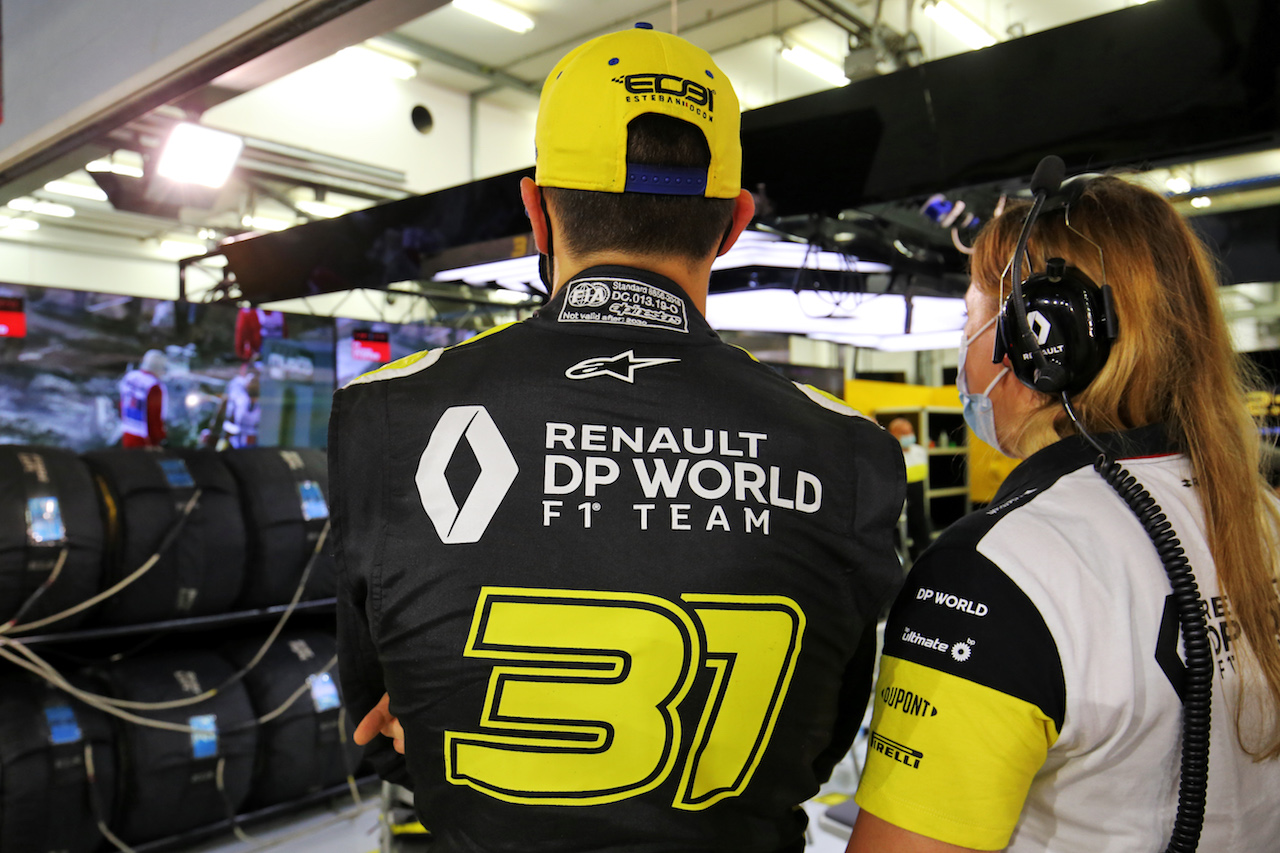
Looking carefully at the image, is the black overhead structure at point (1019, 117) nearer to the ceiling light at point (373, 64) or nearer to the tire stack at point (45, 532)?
the tire stack at point (45, 532)

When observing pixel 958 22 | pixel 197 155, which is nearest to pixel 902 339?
pixel 958 22

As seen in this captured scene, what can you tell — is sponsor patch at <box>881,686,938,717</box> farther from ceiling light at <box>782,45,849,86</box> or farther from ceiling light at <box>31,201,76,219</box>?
ceiling light at <box>31,201,76,219</box>

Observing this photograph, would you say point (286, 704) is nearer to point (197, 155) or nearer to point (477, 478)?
point (197, 155)

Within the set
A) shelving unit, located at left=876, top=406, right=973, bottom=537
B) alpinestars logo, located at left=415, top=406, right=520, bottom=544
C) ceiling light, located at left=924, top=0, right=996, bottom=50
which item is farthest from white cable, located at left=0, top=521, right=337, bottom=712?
shelving unit, located at left=876, top=406, right=973, bottom=537

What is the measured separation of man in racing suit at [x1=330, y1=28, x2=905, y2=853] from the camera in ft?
2.87

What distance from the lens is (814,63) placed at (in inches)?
355

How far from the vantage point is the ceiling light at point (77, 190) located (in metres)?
10.4

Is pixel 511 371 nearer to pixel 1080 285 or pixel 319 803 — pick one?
pixel 1080 285

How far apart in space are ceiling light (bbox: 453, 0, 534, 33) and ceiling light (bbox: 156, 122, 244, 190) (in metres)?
4.24

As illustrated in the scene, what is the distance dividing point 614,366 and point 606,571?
230mm

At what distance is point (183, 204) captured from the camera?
5012 millimetres

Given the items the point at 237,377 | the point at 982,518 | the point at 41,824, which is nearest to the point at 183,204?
the point at 237,377

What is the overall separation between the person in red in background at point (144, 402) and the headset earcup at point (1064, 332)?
5.83 meters

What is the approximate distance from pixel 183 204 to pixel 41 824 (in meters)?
3.40
